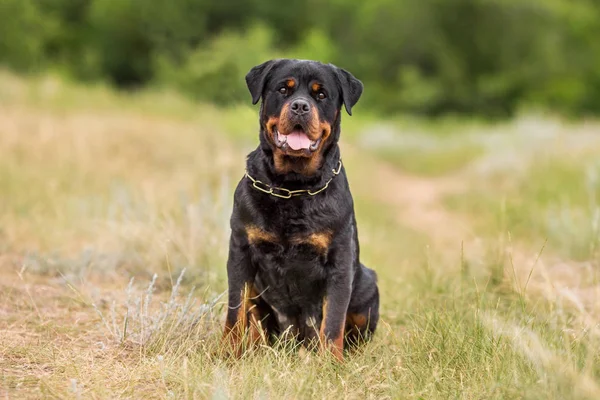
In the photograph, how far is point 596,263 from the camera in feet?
17.6

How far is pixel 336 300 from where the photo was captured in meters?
3.45

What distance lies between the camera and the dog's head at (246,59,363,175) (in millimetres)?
3408

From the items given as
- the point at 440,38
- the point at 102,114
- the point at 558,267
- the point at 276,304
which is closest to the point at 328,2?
the point at 440,38

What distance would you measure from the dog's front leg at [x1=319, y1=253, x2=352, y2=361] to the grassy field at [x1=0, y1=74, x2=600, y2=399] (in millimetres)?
171

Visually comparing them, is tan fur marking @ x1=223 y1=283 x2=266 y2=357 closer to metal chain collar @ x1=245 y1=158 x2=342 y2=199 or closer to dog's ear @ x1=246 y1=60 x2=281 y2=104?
metal chain collar @ x1=245 y1=158 x2=342 y2=199

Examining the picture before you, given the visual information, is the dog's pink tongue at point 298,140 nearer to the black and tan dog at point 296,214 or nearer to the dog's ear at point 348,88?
the black and tan dog at point 296,214

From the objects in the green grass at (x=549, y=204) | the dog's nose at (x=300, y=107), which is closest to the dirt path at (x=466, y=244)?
the green grass at (x=549, y=204)

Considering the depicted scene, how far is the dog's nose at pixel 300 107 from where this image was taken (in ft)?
11.1

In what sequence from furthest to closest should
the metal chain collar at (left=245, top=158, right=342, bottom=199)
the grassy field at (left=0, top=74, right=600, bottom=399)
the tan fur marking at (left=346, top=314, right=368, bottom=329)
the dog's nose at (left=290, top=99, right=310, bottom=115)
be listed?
the tan fur marking at (left=346, top=314, right=368, bottom=329), the metal chain collar at (left=245, top=158, right=342, bottom=199), the dog's nose at (left=290, top=99, right=310, bottom=115), the grassy field at (left=0, top=74, right=600, bottom=399)

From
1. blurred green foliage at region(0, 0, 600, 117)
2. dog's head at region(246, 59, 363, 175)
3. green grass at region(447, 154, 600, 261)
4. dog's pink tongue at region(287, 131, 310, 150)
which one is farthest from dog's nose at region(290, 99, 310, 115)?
blurred green foliage at region(0, 0, 600, 117)

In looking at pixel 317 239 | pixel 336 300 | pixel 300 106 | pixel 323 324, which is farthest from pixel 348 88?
pixel 323 324

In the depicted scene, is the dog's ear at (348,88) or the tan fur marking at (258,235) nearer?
the tan fur marking at (258,235)

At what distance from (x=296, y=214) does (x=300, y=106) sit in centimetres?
A: 49

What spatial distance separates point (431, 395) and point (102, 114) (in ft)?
40.1
